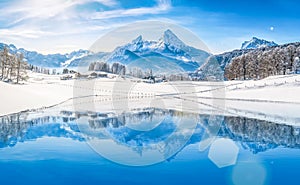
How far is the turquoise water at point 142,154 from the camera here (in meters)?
14.2

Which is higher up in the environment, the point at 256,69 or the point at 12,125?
the point at 256,69

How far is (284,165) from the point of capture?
53.6 feet

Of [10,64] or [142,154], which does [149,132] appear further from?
[10,64]

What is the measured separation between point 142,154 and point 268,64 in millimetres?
99251

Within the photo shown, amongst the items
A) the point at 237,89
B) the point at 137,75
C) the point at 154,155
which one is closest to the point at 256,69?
the point at 237,89

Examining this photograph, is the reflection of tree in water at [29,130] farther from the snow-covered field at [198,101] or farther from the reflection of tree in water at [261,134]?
the reflection of tree in water at [261,134]

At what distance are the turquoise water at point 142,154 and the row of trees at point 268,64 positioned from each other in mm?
84156

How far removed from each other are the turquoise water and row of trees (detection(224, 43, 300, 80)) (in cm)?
8416

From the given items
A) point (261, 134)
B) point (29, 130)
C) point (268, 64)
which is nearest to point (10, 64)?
point (29, 130)

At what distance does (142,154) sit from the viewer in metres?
19.0

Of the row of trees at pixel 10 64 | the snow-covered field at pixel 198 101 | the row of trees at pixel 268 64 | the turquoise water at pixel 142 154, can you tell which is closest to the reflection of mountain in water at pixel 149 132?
the turquoise water at pixel 142 154

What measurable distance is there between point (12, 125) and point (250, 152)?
19094mm

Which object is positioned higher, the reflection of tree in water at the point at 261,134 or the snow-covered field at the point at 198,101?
the snow-covered field at the point at 198,101

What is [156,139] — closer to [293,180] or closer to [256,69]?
[293,180]
